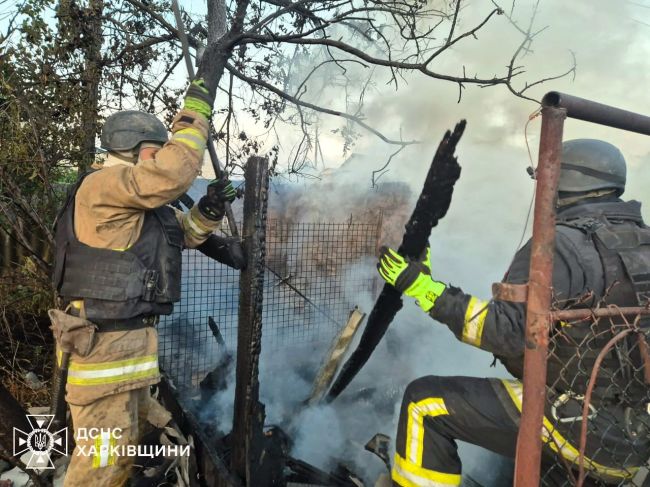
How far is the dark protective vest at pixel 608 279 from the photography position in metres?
1.85

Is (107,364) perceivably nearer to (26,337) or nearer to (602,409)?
(602,409)

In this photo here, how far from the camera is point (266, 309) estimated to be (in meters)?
Answer: 5.70

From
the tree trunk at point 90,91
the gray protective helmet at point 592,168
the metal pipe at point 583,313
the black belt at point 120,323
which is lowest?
the black belt at point 120,323

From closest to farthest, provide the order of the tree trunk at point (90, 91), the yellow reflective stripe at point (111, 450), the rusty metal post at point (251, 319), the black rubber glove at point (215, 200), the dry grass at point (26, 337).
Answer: the yellow reflective stripe at point (111, 450) < the rusty metal post at point (251, 319) < the black rubber glove at point (215, 200) < the tree trunk at point (90, 91) < the dry grass at point (26, 337)

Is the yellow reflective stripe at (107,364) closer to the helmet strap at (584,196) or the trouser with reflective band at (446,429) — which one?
the trouser with reflective band at (446,429)

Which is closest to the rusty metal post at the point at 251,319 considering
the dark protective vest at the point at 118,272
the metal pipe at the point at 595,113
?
the dark protective vest at the point at 118,272

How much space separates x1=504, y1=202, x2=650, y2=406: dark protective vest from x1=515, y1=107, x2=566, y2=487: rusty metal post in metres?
0.61

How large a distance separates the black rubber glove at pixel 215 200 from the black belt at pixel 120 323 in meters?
0.78

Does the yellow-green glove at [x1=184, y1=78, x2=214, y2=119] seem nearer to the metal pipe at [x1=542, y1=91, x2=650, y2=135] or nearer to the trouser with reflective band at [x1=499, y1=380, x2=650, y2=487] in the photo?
the metal pipe at [x1=542, y1=91, x2=650, y2=135]

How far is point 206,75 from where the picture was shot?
360 cm

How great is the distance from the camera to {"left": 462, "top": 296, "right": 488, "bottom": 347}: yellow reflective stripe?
1900mm

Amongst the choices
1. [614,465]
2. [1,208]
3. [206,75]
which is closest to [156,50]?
[206,75]

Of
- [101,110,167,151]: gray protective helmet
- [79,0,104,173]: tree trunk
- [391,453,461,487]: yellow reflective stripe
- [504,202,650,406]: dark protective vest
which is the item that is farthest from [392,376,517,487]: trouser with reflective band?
[79,0,104,173]: tree trunk

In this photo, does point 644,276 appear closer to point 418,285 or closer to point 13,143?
point 418,285
